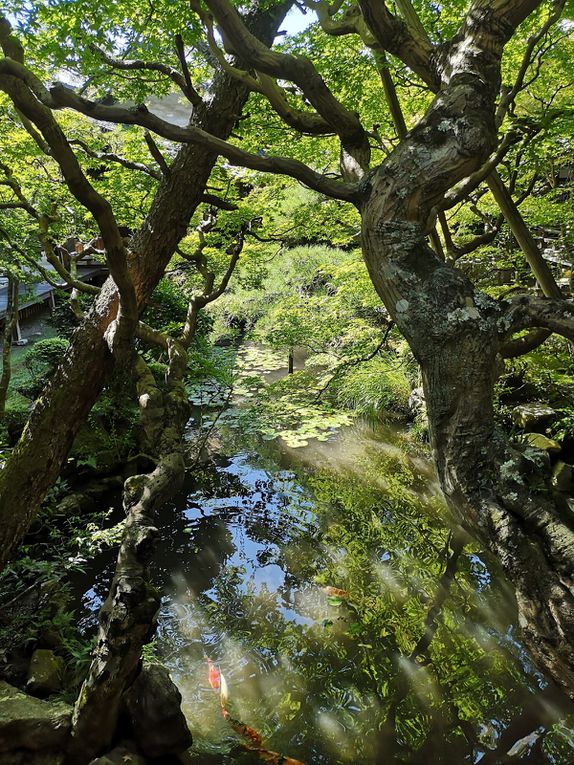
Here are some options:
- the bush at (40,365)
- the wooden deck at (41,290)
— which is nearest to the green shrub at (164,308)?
the bush at (40,365)

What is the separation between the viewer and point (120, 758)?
2.92 m

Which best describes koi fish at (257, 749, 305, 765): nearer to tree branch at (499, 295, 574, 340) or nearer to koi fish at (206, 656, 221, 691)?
koi fish at (206, 656, 221, 691)

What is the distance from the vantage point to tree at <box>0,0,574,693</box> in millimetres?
1403

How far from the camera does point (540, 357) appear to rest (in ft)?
19.6

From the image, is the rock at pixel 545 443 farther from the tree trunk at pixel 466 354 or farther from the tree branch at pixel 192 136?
the tree branch at pixel 192 136

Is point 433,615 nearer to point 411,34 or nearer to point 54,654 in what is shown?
point 54,654

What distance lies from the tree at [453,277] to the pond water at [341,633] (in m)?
3.01

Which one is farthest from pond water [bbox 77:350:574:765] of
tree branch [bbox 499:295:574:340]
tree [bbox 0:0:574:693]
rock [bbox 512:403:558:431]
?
tree branch [bbox 499:295:574:340]

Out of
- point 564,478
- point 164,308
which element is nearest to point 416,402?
point 564,478

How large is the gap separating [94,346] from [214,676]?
123 inches

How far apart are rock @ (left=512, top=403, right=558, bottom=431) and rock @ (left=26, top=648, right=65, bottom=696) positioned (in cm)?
659

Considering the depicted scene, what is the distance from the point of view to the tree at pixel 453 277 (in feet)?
4.60

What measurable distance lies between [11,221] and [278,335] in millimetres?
4103

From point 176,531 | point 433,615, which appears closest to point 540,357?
point 433,615
